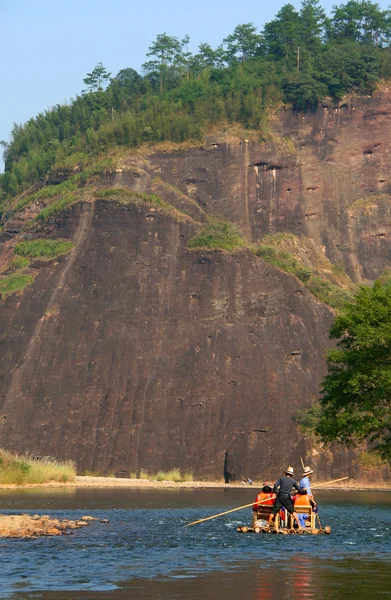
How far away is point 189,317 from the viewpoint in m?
83.2

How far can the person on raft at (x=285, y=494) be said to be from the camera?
103 feet

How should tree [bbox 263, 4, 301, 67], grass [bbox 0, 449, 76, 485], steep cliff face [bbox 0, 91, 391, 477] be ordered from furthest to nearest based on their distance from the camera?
tree [bbox 263, 4, 301, 67] → steep cliff face [bbox 0, 91, 391, 477] → grass [bbox 0, 449, 76, 485]

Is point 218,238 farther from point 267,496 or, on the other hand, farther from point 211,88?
point 267,496

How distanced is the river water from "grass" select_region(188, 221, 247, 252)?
47.5 metres

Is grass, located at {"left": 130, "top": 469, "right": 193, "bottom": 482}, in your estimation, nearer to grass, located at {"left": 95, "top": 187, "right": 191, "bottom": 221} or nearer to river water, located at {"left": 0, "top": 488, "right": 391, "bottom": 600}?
grass, located at {"left": 95, "top": 187, "right": 191, "bottom": 221}

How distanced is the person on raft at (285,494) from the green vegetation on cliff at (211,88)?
218ft

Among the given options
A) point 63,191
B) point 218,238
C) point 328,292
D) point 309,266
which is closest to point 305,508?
point 328,292

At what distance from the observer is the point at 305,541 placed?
30.8m

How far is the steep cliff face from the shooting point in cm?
7500

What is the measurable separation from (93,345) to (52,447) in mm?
9899

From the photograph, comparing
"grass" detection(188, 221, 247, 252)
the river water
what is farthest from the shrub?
the river water

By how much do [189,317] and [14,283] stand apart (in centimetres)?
1565

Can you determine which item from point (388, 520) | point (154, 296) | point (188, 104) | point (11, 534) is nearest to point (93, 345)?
point (154, 296)

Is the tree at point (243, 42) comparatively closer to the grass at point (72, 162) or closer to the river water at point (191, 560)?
the grass at point (72, 162)
